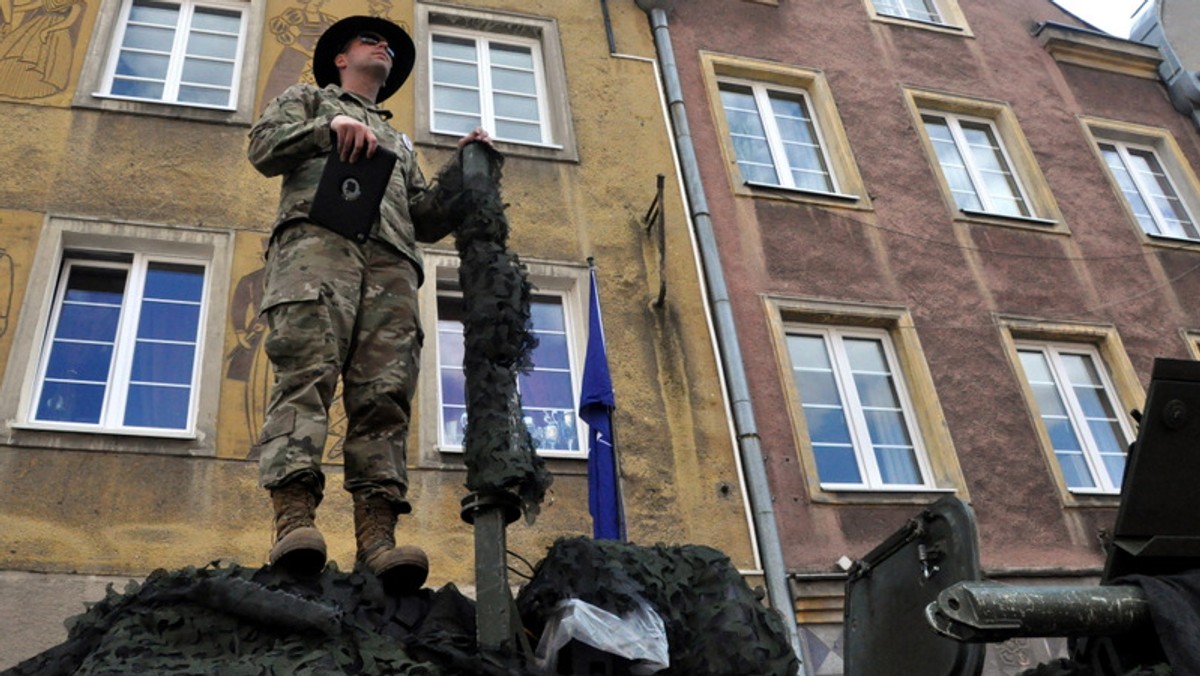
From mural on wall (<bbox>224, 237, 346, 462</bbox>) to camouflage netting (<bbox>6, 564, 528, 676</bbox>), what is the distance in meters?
5.51

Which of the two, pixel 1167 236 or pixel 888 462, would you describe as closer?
pixel 888 462

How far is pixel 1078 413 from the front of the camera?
38.2 feet

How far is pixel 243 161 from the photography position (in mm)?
10336

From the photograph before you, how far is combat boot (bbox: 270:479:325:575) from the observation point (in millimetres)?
3270

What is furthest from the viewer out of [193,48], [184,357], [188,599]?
[193,48]

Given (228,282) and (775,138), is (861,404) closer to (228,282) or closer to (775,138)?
(775,138)

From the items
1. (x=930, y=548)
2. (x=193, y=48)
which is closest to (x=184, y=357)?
(x=193, y=48)

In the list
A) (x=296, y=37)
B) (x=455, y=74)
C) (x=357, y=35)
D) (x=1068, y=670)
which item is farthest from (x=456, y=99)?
(x=1068, y=670)

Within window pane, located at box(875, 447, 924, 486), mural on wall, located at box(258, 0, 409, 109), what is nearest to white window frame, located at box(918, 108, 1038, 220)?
window pane, located at box(875, 447, 924, 486)

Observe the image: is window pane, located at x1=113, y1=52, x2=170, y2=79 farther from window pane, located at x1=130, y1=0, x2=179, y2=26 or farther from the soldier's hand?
the soldier's hand

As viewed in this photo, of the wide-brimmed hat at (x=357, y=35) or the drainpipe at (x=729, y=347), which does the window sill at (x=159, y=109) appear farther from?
the wide-brimmed hat at (x=357, y=35)

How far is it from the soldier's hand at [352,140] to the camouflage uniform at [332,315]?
17cm

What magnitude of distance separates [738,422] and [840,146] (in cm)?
429

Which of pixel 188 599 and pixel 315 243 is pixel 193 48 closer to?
pixel 315 243
